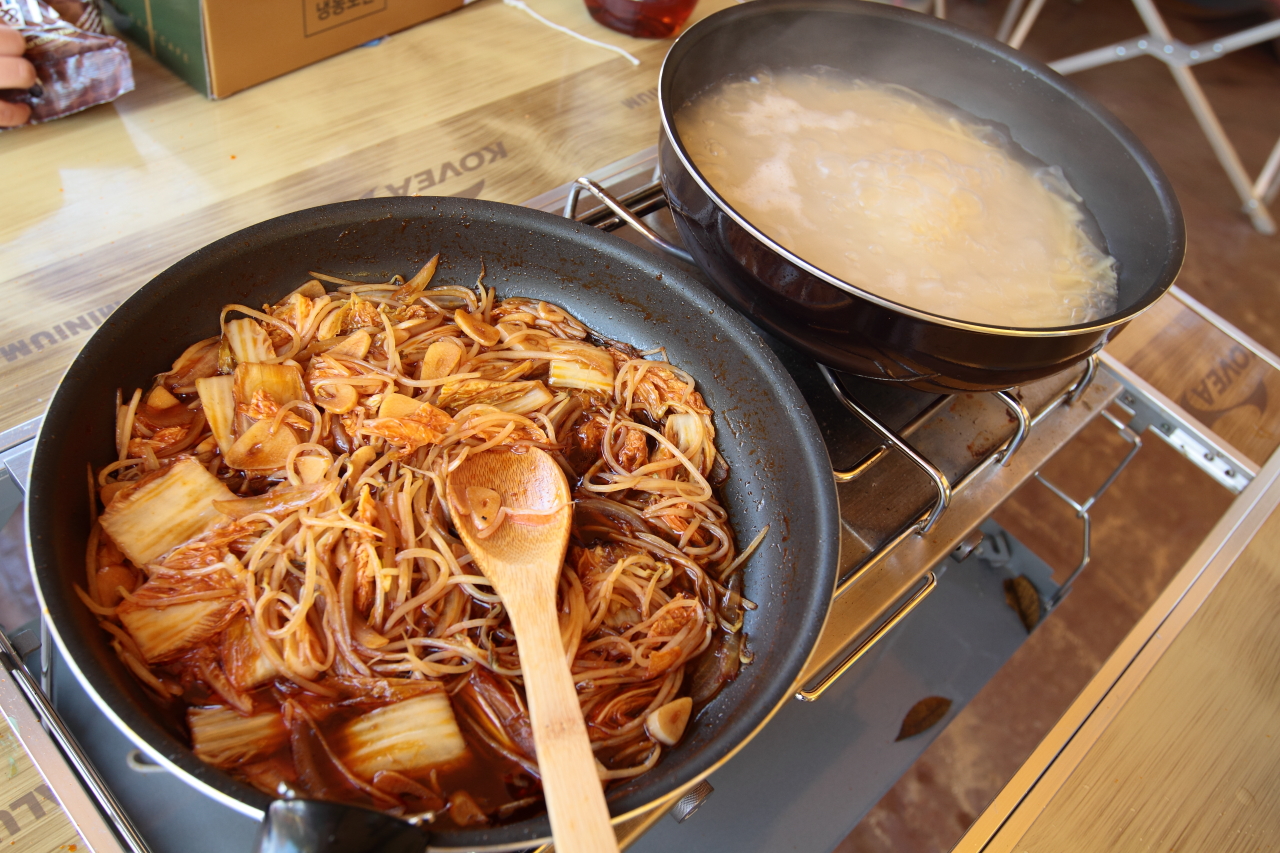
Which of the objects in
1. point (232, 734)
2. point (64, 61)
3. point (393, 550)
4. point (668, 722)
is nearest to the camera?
point (232, 734)

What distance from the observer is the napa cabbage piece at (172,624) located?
124 cm

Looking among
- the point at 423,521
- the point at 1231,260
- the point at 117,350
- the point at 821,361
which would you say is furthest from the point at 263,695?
the point at 1231,260

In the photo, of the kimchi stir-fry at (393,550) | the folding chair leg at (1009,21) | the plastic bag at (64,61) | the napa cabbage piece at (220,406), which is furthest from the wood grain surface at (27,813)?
the folding chair leg at (1009,21)

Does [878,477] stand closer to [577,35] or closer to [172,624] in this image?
[172,624]

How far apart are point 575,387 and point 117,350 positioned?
0.87 metres

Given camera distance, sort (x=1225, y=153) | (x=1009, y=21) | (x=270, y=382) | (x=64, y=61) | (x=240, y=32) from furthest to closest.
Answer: (x=1009, y=21), (x=1225, y=153), (x=240, y=32), (x=64, y=61), (x=270, y=382)

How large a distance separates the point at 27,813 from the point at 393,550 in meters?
0.70

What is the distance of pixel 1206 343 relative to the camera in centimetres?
229

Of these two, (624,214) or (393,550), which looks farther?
(624,214)

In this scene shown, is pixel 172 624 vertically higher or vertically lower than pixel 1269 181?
higher

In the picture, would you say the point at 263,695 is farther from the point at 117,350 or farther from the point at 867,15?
the point at 867,15

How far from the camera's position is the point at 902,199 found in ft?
5.92

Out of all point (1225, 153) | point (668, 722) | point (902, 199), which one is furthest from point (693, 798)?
point (1225, 153)

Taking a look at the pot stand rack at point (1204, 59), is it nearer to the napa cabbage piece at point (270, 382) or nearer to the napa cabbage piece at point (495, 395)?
the napa cabbage piece at point (495, 395)
